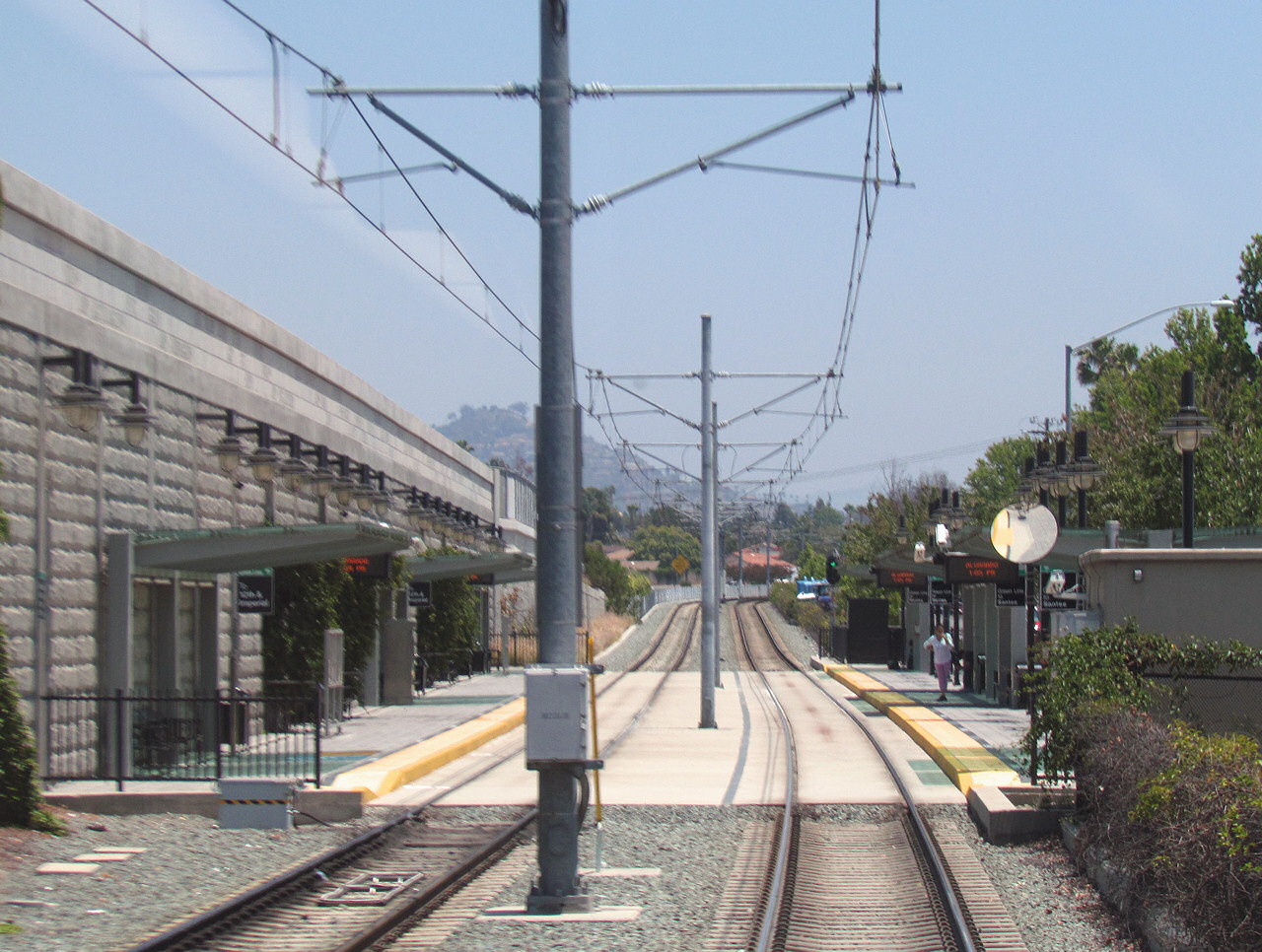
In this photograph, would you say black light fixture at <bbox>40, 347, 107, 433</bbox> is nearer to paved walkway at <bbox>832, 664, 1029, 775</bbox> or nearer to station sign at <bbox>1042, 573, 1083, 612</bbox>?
paved walkway at <bbox>832, 664, 1029, 775</bbox>

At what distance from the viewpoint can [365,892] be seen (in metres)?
12.2

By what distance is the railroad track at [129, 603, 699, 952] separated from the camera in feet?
33.9

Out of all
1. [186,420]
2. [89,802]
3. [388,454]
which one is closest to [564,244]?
[89,802]

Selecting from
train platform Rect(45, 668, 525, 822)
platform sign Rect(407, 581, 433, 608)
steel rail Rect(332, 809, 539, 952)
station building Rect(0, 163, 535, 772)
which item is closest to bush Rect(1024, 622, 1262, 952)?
steel rail Rect(332, 809, 539, 952)

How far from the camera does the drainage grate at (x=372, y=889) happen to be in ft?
38.8

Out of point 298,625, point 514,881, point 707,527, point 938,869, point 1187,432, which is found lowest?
point 514,881

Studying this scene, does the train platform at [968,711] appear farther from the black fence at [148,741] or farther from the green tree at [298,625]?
the green tree at [298,625]

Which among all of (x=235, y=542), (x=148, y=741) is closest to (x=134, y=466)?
(x=235, y=542)

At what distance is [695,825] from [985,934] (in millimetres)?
5622

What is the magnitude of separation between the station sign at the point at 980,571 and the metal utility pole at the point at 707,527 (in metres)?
4.53

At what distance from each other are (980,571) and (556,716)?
17.7 m

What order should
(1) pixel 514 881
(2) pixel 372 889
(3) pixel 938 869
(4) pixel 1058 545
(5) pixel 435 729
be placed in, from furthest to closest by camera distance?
(5) pixel 435 729 → (4) pixel 1058 545 → (1) pixel 514 881 → (3) pixel 938 869 → (2) pixel 372 889

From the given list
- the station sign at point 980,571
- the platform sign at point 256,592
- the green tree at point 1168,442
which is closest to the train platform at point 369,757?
the platform sign at point 256,592

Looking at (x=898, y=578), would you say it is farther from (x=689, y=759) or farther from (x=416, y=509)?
(x=689, y=759)
